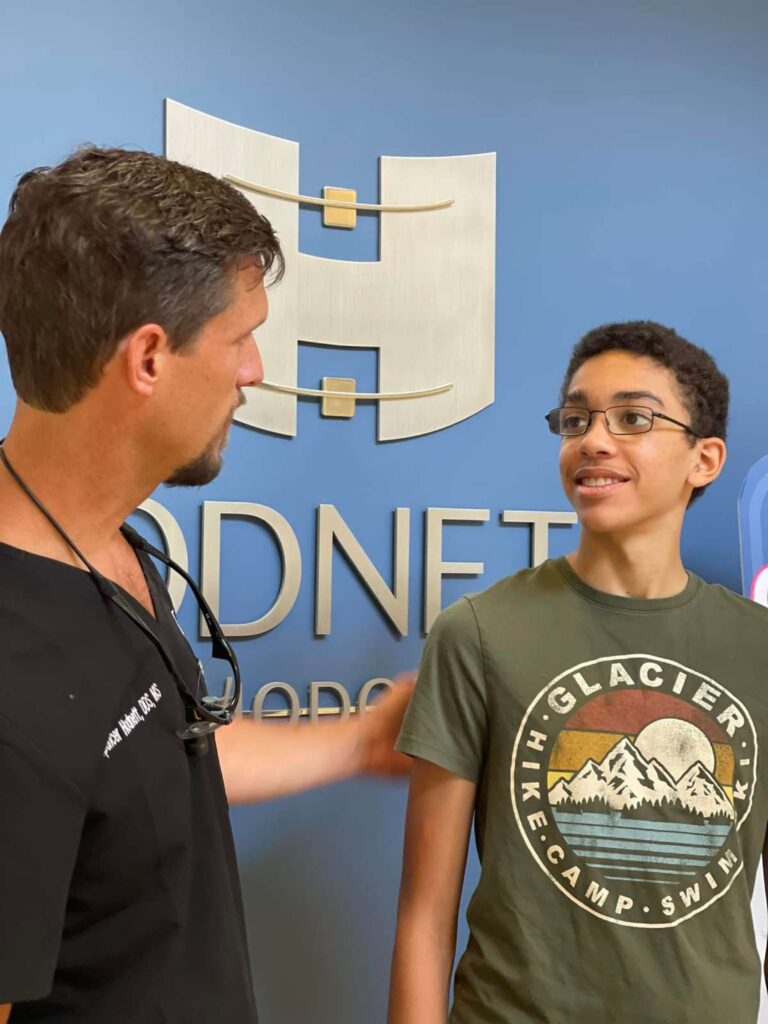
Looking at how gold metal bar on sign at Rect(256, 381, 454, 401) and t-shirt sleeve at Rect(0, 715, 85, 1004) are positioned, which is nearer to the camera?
t-shirt sleeve at Rect(0, 715, 85, 1004)

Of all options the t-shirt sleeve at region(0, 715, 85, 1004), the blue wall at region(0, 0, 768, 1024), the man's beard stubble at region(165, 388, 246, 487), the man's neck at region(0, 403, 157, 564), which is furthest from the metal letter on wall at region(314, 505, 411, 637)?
the t-shirt sleeve at region(0, 715, 85, 1004)

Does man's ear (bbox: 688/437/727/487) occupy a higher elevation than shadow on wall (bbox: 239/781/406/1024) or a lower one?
higher

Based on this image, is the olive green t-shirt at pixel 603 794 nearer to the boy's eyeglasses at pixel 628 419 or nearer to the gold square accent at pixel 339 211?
the boy's eyeglasses at pixel 628 419

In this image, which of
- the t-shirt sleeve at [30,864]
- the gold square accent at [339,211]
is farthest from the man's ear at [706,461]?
the t-shirt sleeve at [30,864]

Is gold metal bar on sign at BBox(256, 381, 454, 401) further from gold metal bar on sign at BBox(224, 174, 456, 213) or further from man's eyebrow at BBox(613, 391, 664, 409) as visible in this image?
man's eyebrow at BBox(613, 391, 664, 409)

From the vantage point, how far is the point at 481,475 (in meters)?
1.85

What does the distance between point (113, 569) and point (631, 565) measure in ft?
2.25

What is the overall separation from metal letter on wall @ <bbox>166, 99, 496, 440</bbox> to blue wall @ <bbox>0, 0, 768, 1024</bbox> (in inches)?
1.4

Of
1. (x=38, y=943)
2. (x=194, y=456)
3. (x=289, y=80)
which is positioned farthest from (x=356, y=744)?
(x=289, y=80)

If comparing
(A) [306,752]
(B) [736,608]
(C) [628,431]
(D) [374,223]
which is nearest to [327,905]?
(A) [306,752]

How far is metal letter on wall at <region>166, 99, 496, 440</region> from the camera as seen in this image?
167 centimetres

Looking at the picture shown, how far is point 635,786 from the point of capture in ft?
4.19

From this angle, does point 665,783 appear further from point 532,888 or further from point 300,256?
point 300,256

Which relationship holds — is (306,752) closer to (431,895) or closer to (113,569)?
(431,895)
